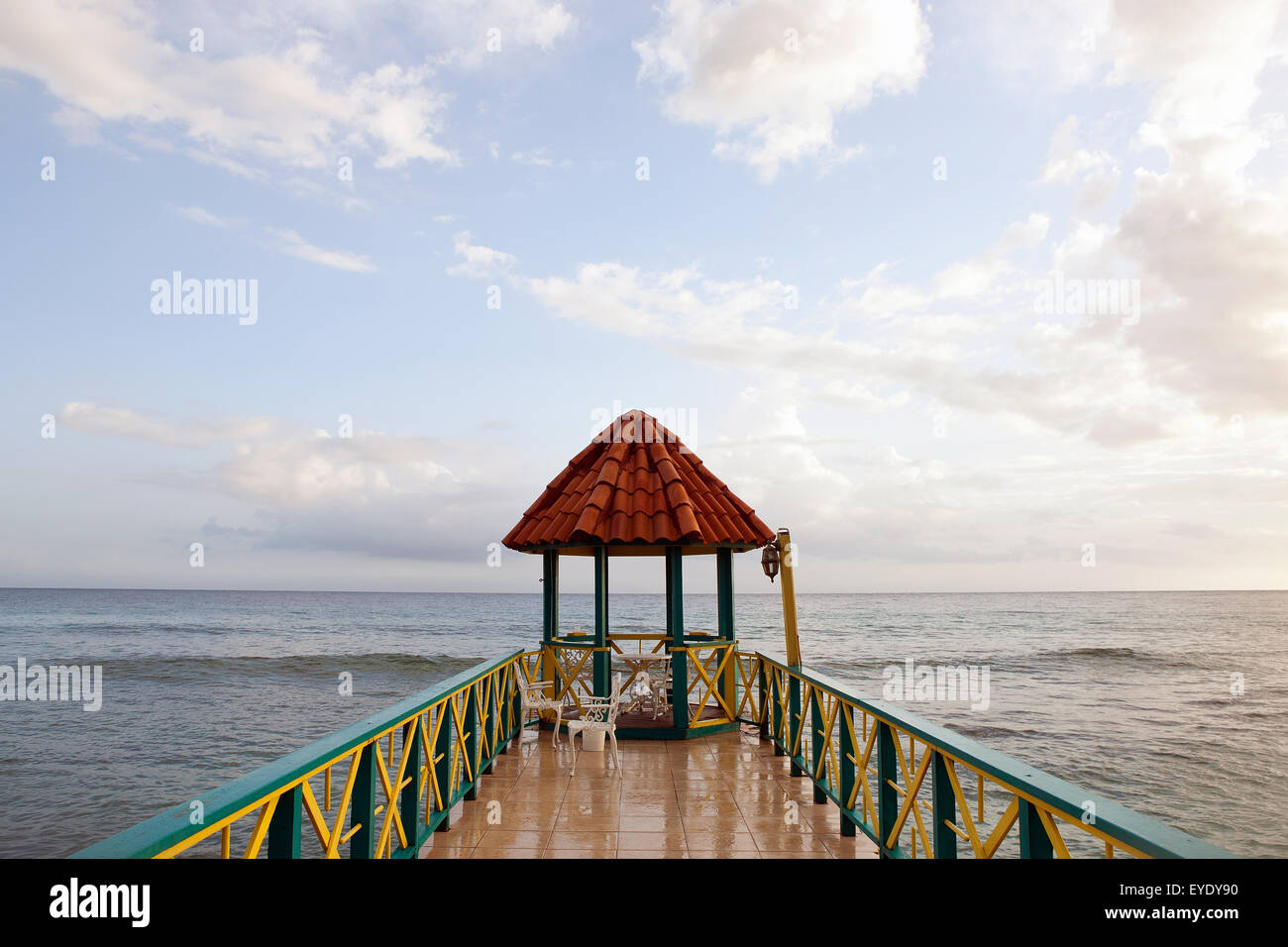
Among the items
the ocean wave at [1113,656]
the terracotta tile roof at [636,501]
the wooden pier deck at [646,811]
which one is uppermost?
the terracotta tile roof at [636,501]

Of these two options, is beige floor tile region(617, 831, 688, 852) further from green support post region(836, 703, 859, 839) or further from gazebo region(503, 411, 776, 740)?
gazebo region(503, 411, 776, 740)

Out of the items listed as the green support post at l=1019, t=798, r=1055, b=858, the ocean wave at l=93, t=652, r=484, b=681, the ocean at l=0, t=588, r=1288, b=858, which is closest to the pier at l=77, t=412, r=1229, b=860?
the green support post at l=1019, t=798, r=1055, b=858

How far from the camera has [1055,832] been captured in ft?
8.93

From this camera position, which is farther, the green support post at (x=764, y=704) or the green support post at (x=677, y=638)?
the green support post at (x=764, y=704)

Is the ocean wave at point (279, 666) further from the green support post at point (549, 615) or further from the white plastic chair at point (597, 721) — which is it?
the white plastic chair at point (597, 721)

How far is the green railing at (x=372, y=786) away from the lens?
7.15 ft

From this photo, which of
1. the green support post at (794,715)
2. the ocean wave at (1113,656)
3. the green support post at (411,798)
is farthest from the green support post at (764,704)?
the ocean wave at (1113,656)

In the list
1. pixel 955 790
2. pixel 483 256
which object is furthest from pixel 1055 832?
pixel 483 256

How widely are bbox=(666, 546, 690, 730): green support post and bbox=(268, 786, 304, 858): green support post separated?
624 cm

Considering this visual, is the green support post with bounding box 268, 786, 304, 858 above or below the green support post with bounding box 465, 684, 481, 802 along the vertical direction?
above

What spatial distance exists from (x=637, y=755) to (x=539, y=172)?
345 inches

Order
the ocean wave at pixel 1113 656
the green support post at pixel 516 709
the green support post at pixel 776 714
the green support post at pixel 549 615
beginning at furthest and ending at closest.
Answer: the ocean wave at pixel 1113 656, the green support post at pixel 549 615, the green support post at pixel 516 709, the green support post at pixel 776 714

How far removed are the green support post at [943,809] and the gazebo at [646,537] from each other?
4.89m

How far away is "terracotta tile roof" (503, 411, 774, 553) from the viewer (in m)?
8.86
